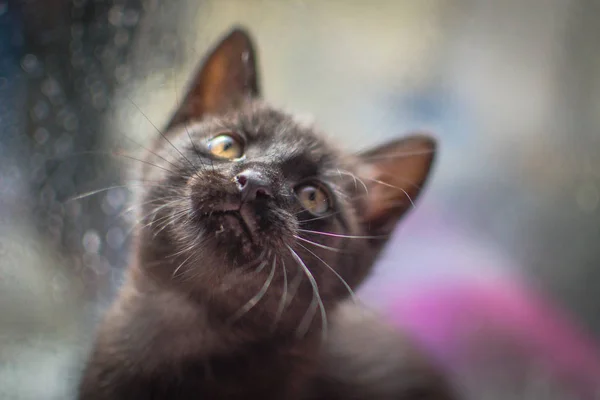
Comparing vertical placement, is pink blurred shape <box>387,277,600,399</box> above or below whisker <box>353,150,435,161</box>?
below

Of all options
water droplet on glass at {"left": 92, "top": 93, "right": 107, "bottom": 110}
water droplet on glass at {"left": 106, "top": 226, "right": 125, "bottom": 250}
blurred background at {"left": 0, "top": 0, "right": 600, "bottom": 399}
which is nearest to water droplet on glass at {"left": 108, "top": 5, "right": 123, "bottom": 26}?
blurred background at {"left": 0, "top": 0, "right": 600, "bottom": 399}

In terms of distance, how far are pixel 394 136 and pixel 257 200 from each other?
0.40 meters

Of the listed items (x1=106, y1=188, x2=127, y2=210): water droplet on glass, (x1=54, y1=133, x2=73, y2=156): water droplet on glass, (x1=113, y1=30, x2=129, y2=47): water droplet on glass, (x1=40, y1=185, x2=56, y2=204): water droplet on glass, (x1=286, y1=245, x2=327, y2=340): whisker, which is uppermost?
(x1=113, y1=30, x2=129, y2=47): water droplet on glass

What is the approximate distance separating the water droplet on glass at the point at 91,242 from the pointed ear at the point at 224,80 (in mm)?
251

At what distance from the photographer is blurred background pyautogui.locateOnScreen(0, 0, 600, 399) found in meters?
0.82

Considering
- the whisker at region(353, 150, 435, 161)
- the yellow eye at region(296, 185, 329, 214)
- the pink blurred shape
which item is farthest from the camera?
the pink blurred shape

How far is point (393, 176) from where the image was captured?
2.81ft

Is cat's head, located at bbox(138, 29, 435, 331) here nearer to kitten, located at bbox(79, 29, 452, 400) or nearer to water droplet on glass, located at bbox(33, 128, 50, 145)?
kitten, located at bbox(79, 29, 452, 400)

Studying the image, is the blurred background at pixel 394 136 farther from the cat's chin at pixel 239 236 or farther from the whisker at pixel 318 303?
the cat's chin at pixel 239 236

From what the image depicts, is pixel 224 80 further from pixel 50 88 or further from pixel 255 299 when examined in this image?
pixel 255 299

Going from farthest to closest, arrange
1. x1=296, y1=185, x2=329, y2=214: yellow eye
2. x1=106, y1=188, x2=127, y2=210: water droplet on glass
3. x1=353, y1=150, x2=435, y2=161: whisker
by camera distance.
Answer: x1=106, y1=188, x2=127, y2=210: water droplet on glass, x1=353, y1=150, x2=435, y2=161: whisker, x1=296, y1=185, x2=329, y2=214: yellow eye

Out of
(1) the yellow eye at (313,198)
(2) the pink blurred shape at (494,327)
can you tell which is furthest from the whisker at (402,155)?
(2) the pink blurred shape at (494,327)

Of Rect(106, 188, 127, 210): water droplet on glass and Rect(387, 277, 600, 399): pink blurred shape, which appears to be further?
Rect(387, 277, 600, 399): pink blurred shape

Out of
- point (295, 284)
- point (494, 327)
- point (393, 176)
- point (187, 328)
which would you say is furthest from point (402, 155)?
point (494, 327)
